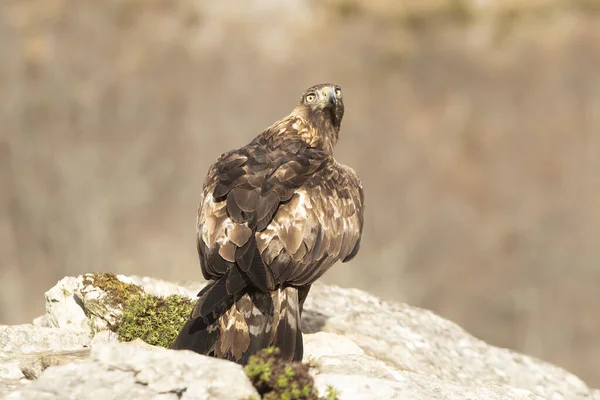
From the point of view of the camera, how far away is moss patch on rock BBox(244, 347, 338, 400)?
6.36m

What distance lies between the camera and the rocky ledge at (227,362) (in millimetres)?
6410

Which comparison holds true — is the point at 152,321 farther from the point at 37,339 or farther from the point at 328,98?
the point at 328,98

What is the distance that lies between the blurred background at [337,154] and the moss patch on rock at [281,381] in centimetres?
1877

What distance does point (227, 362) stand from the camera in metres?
6.50

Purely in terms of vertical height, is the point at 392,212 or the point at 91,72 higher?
the point at 91,72

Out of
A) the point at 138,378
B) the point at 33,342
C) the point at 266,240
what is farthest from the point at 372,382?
the point at 33,342

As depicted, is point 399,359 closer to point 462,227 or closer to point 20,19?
point 462,227

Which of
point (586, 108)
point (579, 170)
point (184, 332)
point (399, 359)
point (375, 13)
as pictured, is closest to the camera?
point (184, 332)

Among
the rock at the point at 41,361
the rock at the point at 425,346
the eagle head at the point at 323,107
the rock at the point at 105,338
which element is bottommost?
the rock at the point at 41,361

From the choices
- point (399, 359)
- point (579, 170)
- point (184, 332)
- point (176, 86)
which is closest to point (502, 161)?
point (579, 170)

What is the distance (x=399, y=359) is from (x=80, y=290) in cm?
312

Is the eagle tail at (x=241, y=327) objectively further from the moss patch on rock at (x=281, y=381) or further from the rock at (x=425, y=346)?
the rock at (x=425, y=346)

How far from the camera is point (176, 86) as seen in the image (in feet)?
114

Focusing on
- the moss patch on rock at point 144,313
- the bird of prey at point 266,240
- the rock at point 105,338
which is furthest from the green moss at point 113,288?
the bird of prey at point 266,240
